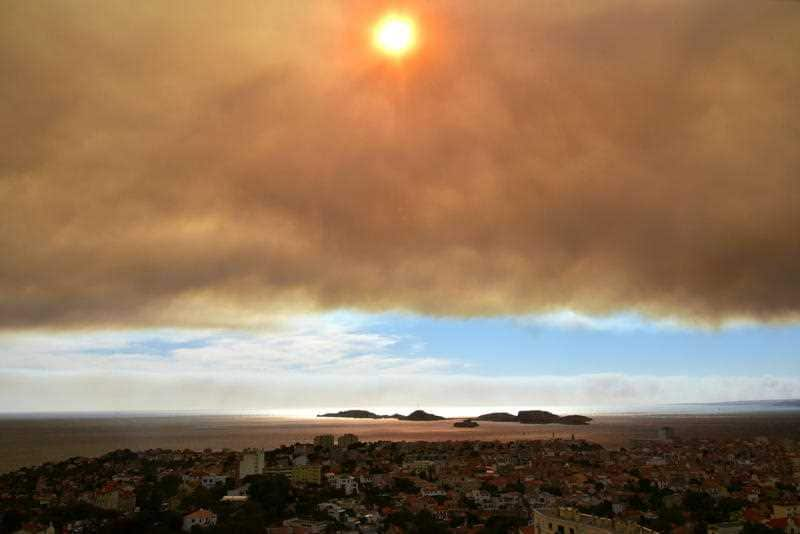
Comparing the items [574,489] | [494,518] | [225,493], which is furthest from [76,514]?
[574,489]

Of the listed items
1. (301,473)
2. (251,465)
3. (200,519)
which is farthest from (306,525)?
(251,465)

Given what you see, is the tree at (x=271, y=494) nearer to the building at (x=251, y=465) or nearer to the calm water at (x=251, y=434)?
the building at (x=251, y=465)

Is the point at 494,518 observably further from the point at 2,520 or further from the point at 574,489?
the point at 2,520

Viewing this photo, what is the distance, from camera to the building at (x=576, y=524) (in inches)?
A: 246

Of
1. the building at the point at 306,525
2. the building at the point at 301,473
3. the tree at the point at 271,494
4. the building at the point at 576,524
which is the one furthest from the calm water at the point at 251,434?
the building at the point at 576,524

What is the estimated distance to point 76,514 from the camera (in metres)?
10.2

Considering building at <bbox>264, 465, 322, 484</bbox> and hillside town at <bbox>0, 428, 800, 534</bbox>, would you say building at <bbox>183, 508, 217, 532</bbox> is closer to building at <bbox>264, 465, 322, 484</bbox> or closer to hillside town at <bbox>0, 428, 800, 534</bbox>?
hillside town at <bbox>0, 428, 800, 534</bbox>

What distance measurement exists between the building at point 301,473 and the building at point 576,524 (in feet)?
28.3

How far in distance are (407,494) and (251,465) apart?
4.83 meters

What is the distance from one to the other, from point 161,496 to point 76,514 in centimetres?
236

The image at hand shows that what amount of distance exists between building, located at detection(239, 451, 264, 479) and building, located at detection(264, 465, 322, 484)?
22 cm

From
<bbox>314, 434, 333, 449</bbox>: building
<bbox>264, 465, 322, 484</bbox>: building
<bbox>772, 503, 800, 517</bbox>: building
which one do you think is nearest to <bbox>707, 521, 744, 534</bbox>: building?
<bbox>772, 503, 800, 517</bbox>: building

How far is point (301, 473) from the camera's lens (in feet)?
51.2

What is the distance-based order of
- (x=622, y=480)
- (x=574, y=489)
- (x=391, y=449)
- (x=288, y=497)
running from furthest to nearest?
(x=391, y=449) < (x=622, y=480) < (x=574, y=489) < (x=288, y=497)
